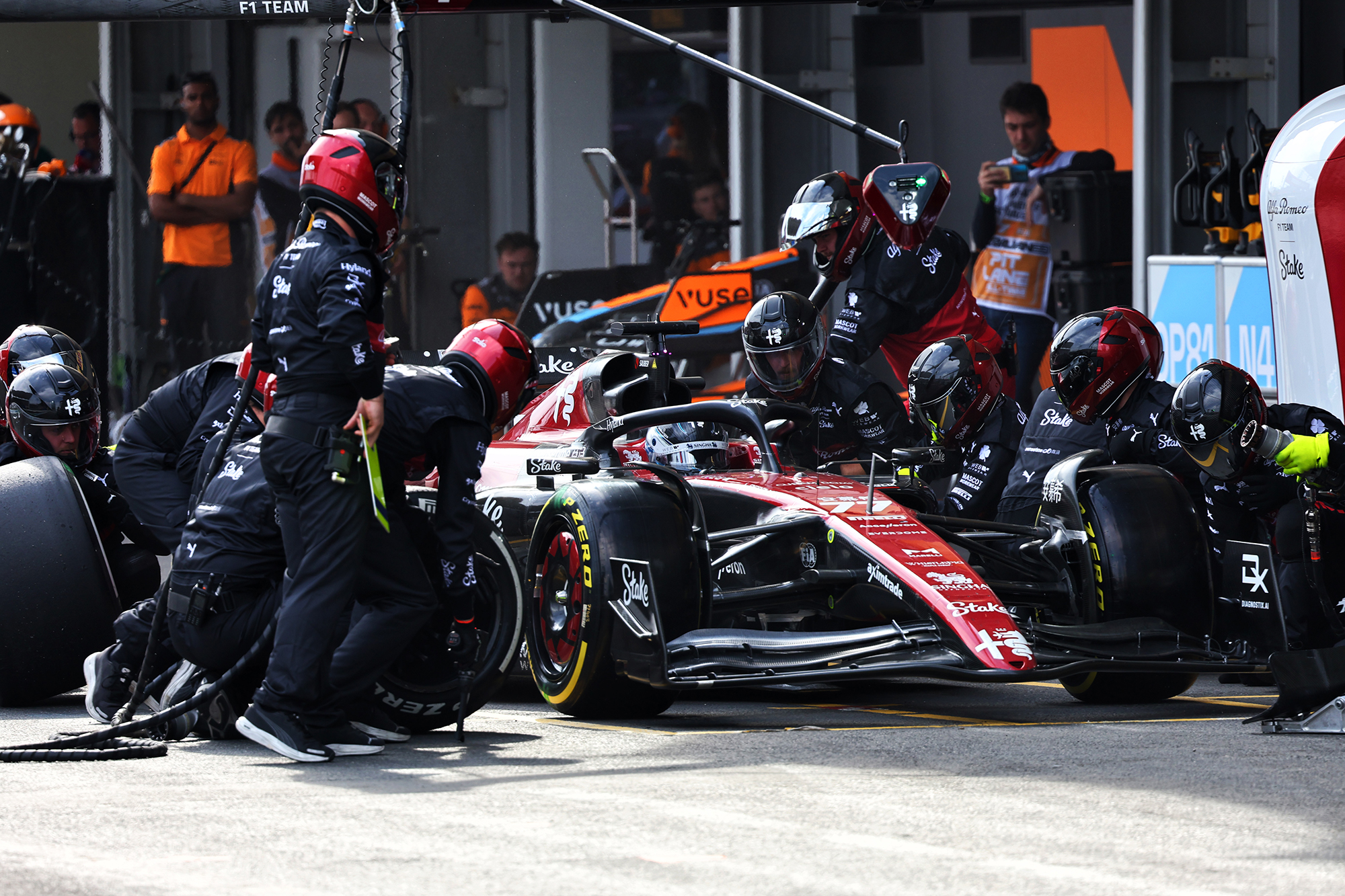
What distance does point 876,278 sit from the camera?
10.3m

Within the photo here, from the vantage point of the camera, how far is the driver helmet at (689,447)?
8.73 metres

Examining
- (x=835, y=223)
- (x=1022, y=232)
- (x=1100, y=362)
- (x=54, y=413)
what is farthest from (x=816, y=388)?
(x=1022, y=232)

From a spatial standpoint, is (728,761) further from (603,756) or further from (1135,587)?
(1135,587)

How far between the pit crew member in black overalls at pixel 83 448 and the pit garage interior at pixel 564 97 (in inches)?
234

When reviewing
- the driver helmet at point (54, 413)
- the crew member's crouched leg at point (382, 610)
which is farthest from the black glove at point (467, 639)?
the driver helmet at point (54, 413)

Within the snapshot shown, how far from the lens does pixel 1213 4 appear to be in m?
13.3

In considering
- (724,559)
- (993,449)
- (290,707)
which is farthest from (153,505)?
(993,449)

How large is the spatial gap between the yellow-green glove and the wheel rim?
7.86ft

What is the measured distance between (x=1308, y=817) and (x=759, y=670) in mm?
2088

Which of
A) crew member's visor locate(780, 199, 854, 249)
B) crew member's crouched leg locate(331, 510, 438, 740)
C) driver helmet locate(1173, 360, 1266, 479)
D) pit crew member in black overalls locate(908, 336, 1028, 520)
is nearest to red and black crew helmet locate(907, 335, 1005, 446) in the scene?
pit crew member in black overalls locate(908, 336, 1028, 520)

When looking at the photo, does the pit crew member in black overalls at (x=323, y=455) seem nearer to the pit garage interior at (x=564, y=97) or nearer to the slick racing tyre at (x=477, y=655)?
the slick racing tyre at (x=477, y=655)

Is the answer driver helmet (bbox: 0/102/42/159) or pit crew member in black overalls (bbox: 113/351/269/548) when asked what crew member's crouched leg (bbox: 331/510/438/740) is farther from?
driver helmet (bbox: 0/102/42/159)

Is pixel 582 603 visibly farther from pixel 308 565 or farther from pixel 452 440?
pixel 308 565

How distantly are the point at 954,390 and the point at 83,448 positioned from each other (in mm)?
3518
